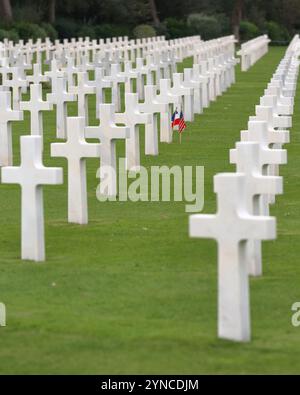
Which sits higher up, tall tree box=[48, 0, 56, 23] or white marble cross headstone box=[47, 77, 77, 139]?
tall tree box=[48, 0, 56, 23]

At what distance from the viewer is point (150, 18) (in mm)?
83812

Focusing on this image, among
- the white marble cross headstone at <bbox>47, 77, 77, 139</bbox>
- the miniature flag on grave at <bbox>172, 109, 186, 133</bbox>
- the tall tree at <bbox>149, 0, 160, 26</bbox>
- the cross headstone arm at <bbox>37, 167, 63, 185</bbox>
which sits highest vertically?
the tall tree at <bbox>149, 0, 160, 26</bbox>

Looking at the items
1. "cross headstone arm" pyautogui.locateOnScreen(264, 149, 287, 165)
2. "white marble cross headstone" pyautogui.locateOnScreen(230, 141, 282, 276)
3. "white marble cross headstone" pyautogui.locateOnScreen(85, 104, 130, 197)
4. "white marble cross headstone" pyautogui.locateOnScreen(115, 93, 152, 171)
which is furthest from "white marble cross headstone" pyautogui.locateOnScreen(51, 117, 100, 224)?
"white marble cross headstone" pyautogui.locateOnScreen(115, 93, 152, 171)

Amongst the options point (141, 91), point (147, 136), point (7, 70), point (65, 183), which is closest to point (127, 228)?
point (65, 183)

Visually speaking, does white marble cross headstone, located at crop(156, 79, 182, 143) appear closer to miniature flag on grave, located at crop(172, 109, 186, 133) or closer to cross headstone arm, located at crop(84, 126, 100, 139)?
miniature flag on grave, located at crop(172, 109, 186, 133)

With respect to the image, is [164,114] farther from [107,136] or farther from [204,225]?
[204,225]

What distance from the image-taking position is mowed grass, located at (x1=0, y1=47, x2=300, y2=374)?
8.81 metres

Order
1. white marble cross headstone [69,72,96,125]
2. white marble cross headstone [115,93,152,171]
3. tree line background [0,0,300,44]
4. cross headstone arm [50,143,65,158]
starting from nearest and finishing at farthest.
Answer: cross headstone arm [50,143,65,158], white marble cross headstone [115,93,152,171], white marble cross headstone [69,72,96,125], tree line background [0,0,300,44]

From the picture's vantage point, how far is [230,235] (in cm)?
899

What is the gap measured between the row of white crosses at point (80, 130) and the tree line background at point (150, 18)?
102 ft

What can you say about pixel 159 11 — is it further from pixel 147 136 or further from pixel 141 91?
pixel 147 136

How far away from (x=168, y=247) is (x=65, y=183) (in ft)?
15.6

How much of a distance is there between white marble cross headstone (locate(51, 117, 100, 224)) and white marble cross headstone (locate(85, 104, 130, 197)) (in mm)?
1730

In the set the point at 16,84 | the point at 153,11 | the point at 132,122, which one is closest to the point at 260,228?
the point at 132,122
